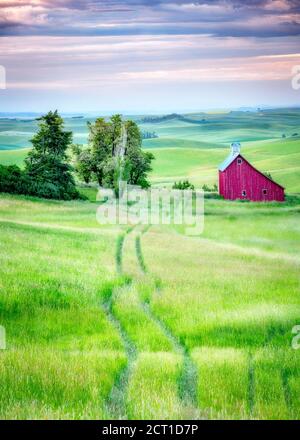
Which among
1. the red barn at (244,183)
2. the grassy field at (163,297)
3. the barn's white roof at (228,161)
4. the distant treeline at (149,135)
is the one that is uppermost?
the distant treeline at (149,135)

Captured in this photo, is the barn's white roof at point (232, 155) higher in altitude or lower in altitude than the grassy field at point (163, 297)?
higher

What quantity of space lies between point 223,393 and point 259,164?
9.03 feet

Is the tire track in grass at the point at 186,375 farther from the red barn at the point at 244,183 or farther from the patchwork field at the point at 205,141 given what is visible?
the patchwork field at the point at 205,141

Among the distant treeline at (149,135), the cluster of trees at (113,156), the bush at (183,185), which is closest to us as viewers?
the cluster of trees at (113,156)

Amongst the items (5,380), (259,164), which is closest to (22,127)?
(259,164)

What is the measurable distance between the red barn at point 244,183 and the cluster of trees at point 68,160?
850mm

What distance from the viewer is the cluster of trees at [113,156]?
6.21m

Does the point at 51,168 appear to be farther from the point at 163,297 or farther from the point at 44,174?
the point at 163,297

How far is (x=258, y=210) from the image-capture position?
20.8 ft

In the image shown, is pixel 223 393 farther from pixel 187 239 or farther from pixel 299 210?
pixel 299 210

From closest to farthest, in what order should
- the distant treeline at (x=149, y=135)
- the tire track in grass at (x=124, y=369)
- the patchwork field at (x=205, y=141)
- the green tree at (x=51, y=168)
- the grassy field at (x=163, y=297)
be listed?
1. the tire track in grass at (x=124, y=369)
2. the grassy field at (x=163, y=297)
3. the green tree at (x=51, y=168)
4. the patchwork field at (x=205, y=141)
5. the distant treeline at (x=149, y=135)

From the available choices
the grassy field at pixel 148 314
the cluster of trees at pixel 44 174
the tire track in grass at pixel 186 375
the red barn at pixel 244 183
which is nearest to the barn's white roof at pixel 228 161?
the red barn at pixel 244 183

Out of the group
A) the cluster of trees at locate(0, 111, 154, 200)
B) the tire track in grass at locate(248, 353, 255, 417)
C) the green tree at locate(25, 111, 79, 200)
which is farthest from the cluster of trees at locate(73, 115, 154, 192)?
the tire track in grass at locate(248, 353, 255, 417)

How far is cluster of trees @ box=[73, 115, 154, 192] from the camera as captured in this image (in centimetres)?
621
